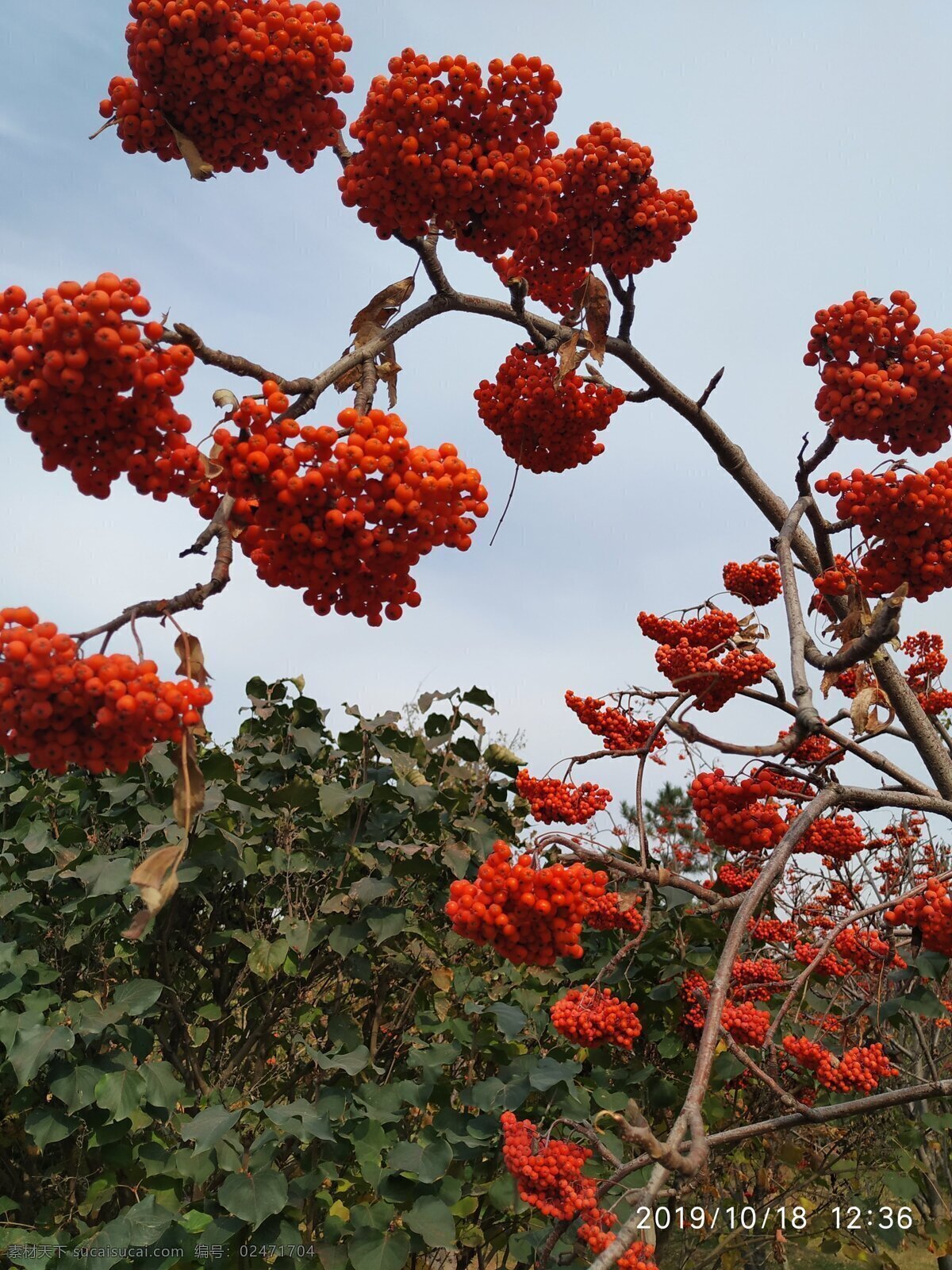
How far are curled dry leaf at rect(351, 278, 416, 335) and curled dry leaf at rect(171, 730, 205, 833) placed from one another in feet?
3.12

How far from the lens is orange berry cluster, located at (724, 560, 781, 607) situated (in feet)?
10.7

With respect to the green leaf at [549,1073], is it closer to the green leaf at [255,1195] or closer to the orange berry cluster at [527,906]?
the green leaf at [255,1195]

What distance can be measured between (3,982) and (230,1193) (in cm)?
93

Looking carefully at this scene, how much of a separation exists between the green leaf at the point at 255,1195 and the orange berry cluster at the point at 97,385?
203 centimetres

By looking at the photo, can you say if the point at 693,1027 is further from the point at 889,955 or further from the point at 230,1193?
the point at 230,1193

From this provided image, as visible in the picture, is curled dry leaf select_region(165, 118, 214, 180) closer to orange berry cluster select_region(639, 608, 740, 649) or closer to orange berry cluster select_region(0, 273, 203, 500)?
orange berry cluster select_region(0, 273, 203, 500)

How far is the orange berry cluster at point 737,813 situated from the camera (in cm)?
254

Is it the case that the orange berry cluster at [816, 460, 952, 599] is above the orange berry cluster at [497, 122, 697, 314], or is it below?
below

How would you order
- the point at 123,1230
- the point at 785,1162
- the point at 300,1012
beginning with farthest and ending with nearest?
the point at 785,1162
the point at 300,1012
the point at 123,1230

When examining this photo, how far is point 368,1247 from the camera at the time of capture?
2586 millimetres

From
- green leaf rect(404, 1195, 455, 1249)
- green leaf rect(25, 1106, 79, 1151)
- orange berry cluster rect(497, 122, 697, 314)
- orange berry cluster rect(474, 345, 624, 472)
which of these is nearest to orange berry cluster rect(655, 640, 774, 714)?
orange berry cluster rect(474, 345, 624, 472)

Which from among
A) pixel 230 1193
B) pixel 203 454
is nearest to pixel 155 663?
pixel 203 454
